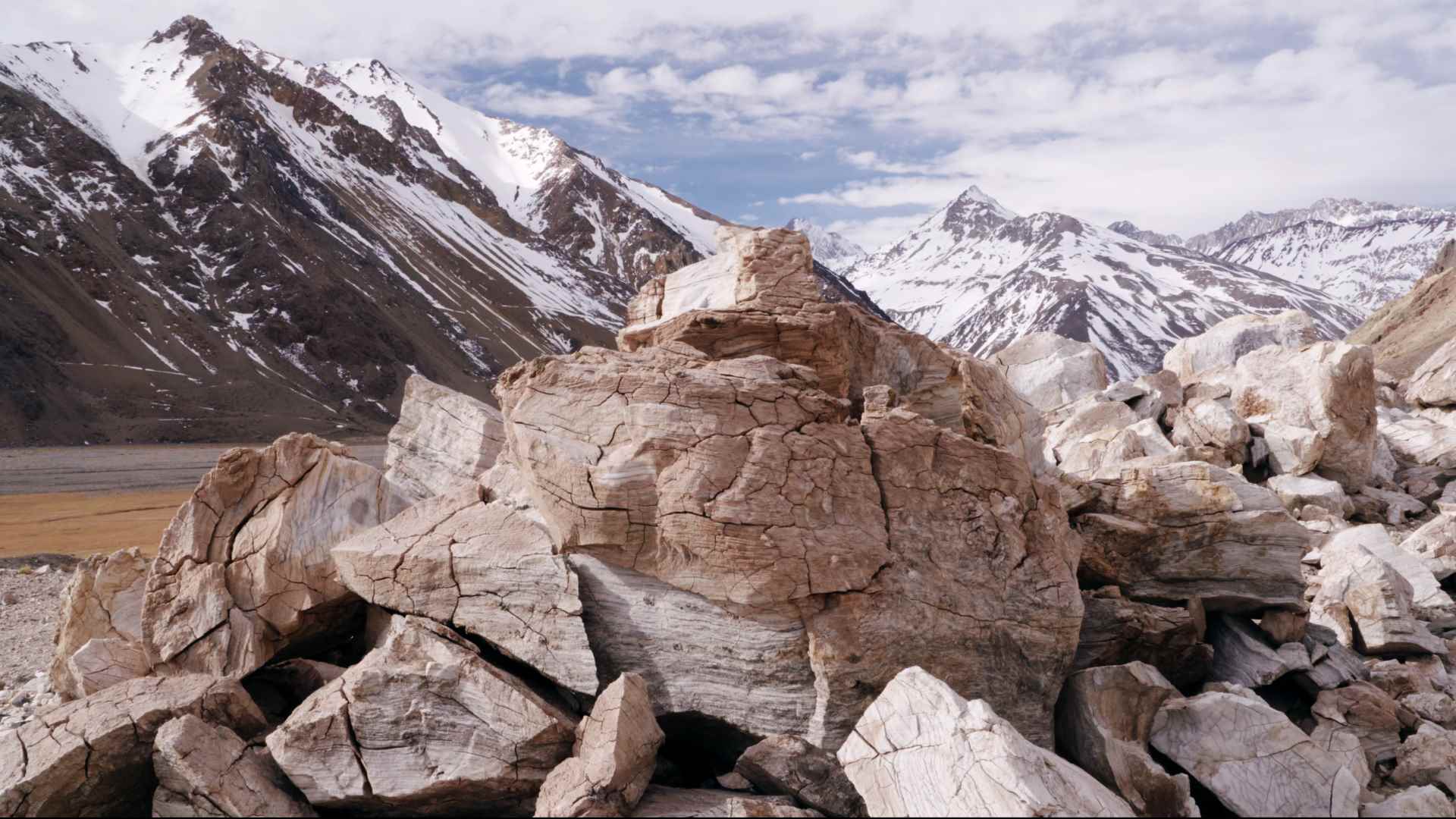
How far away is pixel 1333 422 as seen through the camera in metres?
18.2

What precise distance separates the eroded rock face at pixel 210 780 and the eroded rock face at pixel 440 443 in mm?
3916

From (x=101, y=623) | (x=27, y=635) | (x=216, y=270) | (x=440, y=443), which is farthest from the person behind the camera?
(x=216, y=270)

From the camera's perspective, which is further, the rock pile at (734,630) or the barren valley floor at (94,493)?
the barren valley floor at (94,493)

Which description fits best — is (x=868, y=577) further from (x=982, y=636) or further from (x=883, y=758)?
(x=883, y=758)

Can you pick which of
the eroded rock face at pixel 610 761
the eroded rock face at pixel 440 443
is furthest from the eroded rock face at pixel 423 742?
the eroded rock face at pixel 440 443

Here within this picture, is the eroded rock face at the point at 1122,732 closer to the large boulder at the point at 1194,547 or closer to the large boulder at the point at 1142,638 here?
the large boulder at the point at 1142,638

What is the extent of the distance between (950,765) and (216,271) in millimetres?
146491

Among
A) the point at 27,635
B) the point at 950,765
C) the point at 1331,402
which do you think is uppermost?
the point at 1331,402

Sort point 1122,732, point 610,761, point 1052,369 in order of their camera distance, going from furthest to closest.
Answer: point 1052,369 < point 1122,732 < point 610,761

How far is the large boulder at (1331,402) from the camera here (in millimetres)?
18312

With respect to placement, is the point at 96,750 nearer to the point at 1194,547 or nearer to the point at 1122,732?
the point at 1122,732

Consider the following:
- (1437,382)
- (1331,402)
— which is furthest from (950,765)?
(1437,382)

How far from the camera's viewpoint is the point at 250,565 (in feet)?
29.9

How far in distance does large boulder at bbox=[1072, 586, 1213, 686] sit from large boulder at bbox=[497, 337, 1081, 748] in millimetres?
1063
